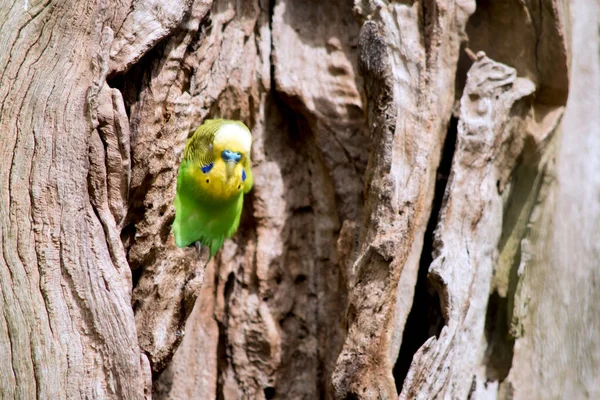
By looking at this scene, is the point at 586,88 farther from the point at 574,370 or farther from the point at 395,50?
the point at 574,370

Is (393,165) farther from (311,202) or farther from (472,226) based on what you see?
(311,202)

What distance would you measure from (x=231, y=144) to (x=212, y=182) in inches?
8.8

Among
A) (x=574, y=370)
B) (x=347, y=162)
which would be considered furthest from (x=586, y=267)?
(x=347, y=162)

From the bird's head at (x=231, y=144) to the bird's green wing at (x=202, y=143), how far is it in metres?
0.04

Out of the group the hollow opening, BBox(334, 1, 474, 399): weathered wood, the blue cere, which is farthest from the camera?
the hollow opening

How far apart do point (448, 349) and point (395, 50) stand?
1.45m

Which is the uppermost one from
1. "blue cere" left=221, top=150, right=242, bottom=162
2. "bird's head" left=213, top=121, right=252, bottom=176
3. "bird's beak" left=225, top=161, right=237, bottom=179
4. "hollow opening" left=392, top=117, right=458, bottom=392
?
"bird's head" left=213, top=121, right=252, bottom=176

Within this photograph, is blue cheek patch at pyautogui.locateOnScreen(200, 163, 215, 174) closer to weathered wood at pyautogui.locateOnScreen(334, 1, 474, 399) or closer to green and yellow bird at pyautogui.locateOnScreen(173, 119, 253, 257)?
green and yellow bird at pyautogui.locateOnScreen(173, 119, 253, 257)

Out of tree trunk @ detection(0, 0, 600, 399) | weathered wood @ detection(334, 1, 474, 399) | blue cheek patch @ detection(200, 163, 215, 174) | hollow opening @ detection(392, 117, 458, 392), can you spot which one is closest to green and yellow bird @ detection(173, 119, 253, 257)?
blue cheek patch @ detection(200, 163, 215, 174)

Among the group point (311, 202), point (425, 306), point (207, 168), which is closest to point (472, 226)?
point (425, 306)

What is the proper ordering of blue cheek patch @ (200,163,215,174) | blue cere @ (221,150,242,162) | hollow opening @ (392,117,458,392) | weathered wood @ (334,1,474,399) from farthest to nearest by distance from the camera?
hollow opening @ (392,117,458,392) < blue cheek patch @ (200,163,215,174) < blue cere @ (221,150,242,162) < weathered wood @ (334,1,474,399)

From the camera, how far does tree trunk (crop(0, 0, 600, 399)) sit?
2625 millimetres

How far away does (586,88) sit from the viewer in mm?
3926

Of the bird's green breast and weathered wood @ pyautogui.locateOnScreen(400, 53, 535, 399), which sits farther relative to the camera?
the bird's green breast
